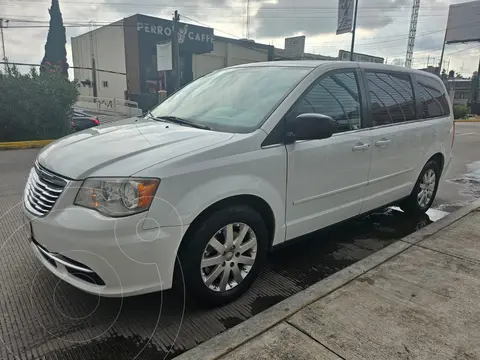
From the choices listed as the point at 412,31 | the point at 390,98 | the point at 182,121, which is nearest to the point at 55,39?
the point at 182,121

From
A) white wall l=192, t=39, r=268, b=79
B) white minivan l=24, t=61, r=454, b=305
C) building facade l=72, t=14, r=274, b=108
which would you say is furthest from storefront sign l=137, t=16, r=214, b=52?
white minivan l=24, t=61, r=454, b=305

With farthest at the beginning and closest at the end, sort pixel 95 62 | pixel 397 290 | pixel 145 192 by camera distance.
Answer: pixel 95 62 → pixel 397 290 → pixel 145 192

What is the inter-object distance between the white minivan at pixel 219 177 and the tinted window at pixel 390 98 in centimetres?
2

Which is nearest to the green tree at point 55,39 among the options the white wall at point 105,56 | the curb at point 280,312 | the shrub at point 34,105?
the white wall at point 105,56

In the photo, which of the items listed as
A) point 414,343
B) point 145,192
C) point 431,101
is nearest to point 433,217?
point 431,101

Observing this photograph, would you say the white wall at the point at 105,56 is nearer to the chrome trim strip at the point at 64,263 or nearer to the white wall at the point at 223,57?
the white wall at the point at 223,57

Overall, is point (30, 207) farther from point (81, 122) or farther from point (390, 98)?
point (81, 122)

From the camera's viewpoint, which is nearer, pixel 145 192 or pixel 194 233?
pixel 145 192

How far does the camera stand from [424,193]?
4.73m

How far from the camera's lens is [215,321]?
8.51 ft

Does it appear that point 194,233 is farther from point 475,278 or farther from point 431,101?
point 431,101

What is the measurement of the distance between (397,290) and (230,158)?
1598 millimetres

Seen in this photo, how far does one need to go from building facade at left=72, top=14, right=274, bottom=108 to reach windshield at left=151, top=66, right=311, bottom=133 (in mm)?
21898

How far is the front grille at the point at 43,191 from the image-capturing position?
2344 millimetres
